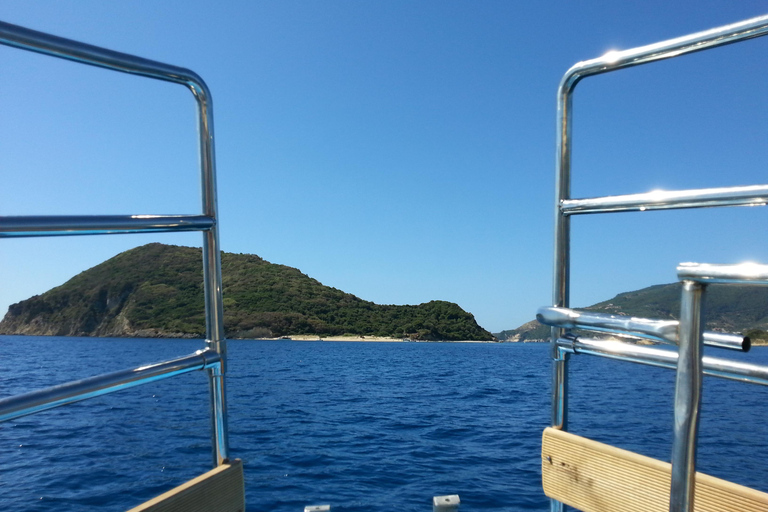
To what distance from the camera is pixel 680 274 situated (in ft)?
1.89

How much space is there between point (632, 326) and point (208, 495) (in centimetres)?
96

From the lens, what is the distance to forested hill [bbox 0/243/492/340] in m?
85.2

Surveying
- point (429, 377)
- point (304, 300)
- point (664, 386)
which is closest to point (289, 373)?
point (429, 377)

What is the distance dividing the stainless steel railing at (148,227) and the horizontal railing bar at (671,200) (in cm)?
89

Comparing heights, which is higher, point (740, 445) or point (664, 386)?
point (740, 445)

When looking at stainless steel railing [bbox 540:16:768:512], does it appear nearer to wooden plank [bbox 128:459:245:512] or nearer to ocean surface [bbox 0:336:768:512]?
ocean surface [bbox 0:336:768:512]

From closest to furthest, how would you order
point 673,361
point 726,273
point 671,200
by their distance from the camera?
point 726,273
point 673,361
point 671,200

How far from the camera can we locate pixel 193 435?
14.7m

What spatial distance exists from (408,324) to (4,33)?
9591 centimetres

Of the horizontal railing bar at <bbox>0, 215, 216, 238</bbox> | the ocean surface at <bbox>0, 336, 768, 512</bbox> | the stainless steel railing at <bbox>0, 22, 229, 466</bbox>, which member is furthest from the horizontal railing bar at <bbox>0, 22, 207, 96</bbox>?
the ocean surface at <bbox>0, 336, 768, 512</bbox>

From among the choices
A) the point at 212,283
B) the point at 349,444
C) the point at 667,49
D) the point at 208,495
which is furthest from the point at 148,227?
the point at 349,444

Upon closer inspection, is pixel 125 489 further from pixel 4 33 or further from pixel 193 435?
pixel 4 33

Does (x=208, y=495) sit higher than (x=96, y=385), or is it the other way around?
(x=96, y=385)

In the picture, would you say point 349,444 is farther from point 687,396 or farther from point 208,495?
point 687,396
